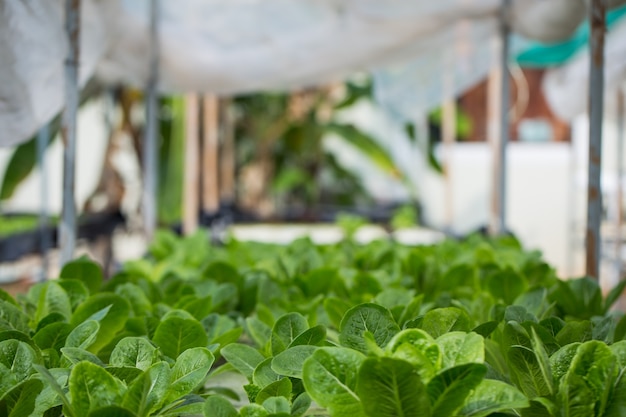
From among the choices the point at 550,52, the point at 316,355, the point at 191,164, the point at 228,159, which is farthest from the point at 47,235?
the point at 316,355

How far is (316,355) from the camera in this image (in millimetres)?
646

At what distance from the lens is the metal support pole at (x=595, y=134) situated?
4.58 feet

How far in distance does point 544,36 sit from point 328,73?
1064 mm

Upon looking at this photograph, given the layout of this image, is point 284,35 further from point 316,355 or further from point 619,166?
point 619,166

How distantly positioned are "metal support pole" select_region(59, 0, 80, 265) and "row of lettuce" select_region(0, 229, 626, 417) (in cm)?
29

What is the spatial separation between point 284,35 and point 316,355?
229cm

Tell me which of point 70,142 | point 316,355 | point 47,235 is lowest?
point 47,235

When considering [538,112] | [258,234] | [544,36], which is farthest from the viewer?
[538,112]

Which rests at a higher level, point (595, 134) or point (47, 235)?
point (595, 134)

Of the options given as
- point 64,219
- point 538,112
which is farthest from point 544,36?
point 538,112

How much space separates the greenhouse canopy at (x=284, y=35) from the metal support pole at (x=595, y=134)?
1.95ft

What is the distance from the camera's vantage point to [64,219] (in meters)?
1.49

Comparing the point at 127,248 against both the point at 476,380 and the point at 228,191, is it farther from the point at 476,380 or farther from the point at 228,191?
the point at 476,380

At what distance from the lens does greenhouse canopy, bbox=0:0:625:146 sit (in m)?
2.33
